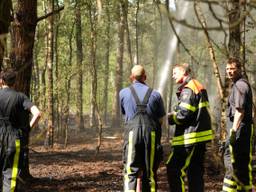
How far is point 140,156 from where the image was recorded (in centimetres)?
633

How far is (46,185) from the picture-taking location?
928 centimetres

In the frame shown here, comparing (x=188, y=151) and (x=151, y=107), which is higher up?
(x=151, y=107)

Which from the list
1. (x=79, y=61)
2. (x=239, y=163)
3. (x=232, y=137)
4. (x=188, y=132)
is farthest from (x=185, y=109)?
(x=79, y=61)

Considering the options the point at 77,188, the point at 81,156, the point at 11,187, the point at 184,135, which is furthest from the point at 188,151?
the point at 81,156

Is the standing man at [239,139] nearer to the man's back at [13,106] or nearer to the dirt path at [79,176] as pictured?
the dirt path at [79,176]

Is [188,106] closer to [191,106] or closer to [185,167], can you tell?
[191,106]

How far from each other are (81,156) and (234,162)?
416 inches

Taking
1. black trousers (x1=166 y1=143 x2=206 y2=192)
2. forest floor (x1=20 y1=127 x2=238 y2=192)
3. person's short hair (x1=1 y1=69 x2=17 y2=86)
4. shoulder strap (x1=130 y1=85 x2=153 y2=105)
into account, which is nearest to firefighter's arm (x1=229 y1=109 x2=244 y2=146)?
black trousers (x1=166 y1=143 x2=206 y2=192)

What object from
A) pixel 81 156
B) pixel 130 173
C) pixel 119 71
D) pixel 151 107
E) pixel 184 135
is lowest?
pixel 81 156

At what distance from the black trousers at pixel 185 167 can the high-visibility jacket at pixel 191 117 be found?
0.38ft

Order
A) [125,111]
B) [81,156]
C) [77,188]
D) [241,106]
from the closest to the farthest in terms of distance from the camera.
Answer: [241,106] → [125,111] → [77,188] → [81,156]

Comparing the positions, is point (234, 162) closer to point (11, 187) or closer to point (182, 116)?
point (182, 116)

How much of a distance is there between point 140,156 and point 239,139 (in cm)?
139

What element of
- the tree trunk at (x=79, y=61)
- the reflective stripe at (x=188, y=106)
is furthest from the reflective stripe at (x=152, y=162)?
the tree trunk at (x=79, y=61)
